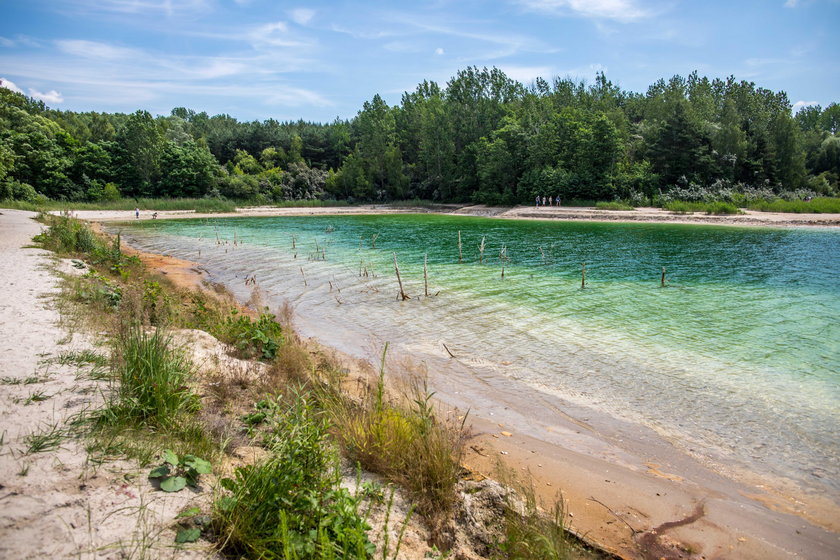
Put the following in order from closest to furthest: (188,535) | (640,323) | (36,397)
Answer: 1. (188,535)
2. (36,397)
3. (640,323)

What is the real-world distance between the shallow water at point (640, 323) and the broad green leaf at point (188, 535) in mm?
7130

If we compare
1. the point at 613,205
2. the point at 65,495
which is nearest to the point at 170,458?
the point at 65,495

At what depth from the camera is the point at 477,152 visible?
266 ft

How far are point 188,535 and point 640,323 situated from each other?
1358 cm

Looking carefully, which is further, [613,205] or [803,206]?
[613,205]

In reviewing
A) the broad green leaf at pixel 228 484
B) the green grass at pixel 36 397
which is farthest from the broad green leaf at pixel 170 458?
the green grass at pixel 36 397

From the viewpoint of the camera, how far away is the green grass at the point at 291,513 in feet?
10.5

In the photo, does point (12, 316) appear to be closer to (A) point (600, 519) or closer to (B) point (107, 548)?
(B) point (107, 548)

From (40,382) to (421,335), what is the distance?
882 centimetres

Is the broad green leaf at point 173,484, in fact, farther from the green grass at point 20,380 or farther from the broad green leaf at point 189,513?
the green grass at point 20,380

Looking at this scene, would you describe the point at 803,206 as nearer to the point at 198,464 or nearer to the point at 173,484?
the point at 198,464

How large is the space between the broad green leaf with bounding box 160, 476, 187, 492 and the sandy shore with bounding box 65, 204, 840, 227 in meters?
51.0

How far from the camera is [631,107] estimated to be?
10262 centimetres

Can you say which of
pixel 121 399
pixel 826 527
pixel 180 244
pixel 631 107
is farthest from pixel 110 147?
pixel 631 107
